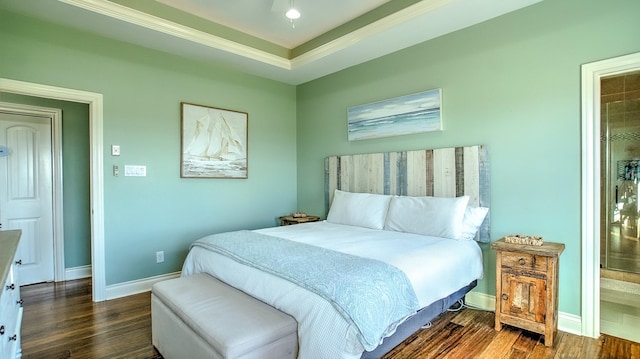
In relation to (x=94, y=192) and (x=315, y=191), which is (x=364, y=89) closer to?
(x=315, y=191)

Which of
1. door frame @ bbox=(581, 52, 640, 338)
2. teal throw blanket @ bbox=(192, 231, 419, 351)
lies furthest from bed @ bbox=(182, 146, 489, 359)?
door frame @ bbox=(581, 52, 640, 338)

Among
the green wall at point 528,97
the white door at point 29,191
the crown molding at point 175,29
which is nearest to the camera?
the green wall at point 528,97

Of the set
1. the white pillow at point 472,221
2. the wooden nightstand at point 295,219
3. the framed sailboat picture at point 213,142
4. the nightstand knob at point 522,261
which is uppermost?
the framed sailboat picture at point 213,142

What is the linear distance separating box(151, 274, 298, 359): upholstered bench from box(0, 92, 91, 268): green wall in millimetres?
2576

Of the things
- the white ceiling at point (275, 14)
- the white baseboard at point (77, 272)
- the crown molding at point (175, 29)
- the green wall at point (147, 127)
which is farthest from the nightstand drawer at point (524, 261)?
the white baseboard at point (77, 272)

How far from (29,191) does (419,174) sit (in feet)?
14.4

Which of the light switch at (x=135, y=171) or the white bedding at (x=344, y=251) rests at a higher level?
the light switch at (x=135, y=171)

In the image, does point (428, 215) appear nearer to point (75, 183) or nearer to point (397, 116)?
point (397, 116)

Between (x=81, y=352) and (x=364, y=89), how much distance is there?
11.7 feet

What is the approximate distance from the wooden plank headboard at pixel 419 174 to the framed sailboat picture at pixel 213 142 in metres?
1.19

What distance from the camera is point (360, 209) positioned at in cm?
343

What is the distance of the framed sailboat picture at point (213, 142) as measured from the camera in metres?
3.69

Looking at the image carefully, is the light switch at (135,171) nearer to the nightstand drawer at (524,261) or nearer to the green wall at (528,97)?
the green wall at (528,97)

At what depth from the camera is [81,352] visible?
2189 millimetres
